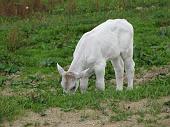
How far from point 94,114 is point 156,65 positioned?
665 centimetres

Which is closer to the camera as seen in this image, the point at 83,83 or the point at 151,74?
the point at 83,83

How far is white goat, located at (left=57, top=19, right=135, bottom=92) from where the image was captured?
1184 centimetres

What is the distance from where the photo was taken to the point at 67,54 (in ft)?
58.4

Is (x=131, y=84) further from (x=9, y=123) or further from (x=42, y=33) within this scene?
(x=42, y=33)

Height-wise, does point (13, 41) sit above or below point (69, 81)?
below

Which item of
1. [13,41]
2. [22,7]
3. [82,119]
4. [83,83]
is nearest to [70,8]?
[22,7]

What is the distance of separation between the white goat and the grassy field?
38 cm

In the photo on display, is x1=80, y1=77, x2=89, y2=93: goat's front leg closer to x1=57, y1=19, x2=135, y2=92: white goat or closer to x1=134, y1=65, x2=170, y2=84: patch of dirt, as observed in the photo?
x1=57, y1=19, x2=135, y2=92: white goat

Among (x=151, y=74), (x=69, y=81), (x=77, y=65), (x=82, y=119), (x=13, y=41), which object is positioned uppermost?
(x=77, y=65)

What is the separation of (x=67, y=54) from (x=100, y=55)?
221 inches

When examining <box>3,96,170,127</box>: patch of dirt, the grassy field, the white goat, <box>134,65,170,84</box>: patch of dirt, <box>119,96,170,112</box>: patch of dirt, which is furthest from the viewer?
<box>134,65,170,84</box>: patch of dirt

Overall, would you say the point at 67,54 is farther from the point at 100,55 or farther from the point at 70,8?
the point at 70,8

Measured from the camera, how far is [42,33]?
20.2m

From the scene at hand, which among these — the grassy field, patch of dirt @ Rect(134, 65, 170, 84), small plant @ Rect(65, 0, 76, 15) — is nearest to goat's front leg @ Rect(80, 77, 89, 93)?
the grassy field
